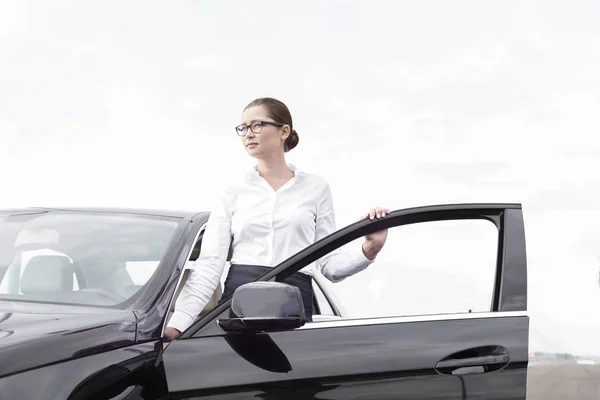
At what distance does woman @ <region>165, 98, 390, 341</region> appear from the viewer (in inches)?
132

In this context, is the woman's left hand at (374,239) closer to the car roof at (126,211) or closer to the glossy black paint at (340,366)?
the glossy black paint at (340,366)

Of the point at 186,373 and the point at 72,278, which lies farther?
the point at 72,278

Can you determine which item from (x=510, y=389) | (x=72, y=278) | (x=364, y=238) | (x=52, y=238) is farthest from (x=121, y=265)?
(x=510, y=389)

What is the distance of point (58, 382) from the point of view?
2514 millimetres

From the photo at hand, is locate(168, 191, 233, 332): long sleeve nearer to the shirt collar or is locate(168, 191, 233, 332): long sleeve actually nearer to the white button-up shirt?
the white button-up shirt

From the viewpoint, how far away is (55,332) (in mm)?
2639

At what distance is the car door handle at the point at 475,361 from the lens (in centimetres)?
284

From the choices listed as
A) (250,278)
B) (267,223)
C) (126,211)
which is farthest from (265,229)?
(126,211)

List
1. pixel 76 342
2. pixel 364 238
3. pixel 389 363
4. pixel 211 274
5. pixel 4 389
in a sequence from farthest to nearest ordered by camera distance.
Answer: pixel 211 274 → pixel 364 238 → pixel 389 363 → pixel 76 342 → pixel 4 389

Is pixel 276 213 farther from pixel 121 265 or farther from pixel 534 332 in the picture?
pixel 534 332

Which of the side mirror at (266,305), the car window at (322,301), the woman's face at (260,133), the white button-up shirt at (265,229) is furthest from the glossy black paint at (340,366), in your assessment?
the car window at (322,301)

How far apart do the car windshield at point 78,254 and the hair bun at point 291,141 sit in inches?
25.4

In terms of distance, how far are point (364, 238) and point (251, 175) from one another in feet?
2.44

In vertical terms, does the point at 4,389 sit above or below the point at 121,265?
below
